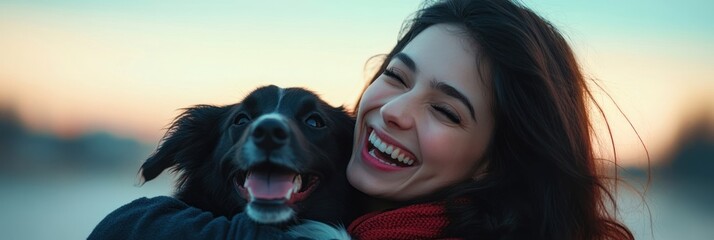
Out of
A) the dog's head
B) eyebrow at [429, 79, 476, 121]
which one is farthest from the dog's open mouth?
eyebrow at [429, 79, 476, 121]

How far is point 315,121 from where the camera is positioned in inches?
147

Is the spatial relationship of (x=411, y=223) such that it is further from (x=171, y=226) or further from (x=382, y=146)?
(x=171, y=226)

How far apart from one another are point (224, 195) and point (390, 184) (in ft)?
3.09

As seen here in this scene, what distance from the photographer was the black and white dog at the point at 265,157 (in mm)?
3152

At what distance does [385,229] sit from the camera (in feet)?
9.77

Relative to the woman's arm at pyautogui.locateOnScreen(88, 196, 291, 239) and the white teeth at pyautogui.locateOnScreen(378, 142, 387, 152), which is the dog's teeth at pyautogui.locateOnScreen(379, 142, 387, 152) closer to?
the white teeth at pyautogui.locateOnScreen(378, 142, 387, 152)

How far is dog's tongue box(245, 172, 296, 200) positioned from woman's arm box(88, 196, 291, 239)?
18cm

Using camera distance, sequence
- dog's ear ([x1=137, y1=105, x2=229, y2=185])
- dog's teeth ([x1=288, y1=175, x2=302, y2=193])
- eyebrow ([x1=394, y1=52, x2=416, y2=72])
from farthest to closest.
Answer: dog's ear ([x1=137, y1=105, x2=229, y2=185]), dog's teeth ([x1=288, y1=175, x2=302, y2=193]), eyebrow ([x1=394, y1=52, x2=416, y2=72])

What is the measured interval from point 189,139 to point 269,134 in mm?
946

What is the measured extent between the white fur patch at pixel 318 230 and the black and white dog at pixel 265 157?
5 cm

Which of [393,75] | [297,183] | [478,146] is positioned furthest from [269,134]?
[478,146]

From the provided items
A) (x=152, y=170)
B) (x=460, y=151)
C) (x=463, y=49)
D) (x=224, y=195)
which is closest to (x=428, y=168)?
(x=460, y=151)

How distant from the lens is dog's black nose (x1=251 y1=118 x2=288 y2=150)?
309 cm

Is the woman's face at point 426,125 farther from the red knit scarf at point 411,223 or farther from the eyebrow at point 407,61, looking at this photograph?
the red knit scarf at point 411,223
